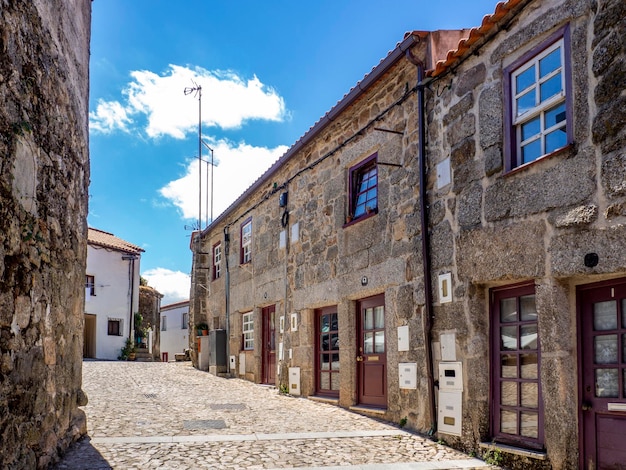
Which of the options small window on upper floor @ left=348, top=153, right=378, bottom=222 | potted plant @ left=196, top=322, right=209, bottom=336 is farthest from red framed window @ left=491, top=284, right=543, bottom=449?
potted plant @ left=196, top=322, right=209, bottom=336

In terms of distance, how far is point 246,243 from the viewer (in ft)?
42.1

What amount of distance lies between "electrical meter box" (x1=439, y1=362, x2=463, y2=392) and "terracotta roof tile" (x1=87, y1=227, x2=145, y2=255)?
20172 mm

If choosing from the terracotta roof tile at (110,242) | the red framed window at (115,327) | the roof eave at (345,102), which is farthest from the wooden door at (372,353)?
the red framed window at (115,327)

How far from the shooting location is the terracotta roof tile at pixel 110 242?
2464cm

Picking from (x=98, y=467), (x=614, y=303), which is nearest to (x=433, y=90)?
(x=614, y=303)

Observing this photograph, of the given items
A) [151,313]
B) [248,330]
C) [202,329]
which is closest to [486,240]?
[248,330]

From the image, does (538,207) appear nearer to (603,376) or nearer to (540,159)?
(540,159)

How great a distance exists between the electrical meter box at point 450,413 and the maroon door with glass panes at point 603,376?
1.34 m

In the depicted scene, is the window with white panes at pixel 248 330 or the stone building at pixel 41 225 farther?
the window with white panes at pixel 248 330

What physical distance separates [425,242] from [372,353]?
2.07 meters

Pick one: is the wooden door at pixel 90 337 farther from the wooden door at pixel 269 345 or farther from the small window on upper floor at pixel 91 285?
the wooden door at pixel 269 345

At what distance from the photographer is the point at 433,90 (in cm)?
667

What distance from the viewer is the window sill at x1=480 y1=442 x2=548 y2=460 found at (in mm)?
4807

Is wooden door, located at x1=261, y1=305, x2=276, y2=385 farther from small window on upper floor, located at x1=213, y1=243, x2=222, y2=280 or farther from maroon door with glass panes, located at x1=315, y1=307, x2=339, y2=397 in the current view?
small window on upper floor, located at x1=213, y1=243, x2=222, y2=280
